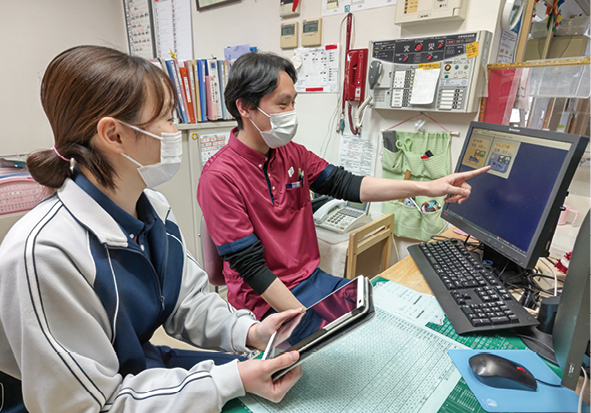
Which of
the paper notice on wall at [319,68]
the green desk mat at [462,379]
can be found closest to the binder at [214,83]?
the paper notice on wall at [319,68]

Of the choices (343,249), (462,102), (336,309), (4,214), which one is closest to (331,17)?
(462,102)

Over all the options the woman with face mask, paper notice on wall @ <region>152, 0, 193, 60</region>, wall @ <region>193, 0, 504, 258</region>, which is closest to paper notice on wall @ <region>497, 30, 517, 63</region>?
wall @ <region>193, 0, 504, 258</region>

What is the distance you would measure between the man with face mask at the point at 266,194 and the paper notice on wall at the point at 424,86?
0.54 meters

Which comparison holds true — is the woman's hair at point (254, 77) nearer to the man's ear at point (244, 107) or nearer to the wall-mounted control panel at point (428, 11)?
the man's ear at point (244, 107)

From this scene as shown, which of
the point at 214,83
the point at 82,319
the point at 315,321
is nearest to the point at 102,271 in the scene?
the point at 82,319

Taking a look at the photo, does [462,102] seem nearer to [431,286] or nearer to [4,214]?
[431,286]

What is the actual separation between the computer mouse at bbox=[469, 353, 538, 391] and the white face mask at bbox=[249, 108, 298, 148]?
0.98 meters

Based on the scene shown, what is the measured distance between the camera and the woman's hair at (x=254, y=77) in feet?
4.12

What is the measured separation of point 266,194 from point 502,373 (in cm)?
94

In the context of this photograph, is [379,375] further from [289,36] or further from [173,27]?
[173,27]

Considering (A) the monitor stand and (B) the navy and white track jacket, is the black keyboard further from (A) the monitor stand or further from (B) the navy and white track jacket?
(B) the navy and white track jacket

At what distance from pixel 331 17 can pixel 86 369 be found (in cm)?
205

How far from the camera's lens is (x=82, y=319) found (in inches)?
24.2

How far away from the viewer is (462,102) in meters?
1.57
